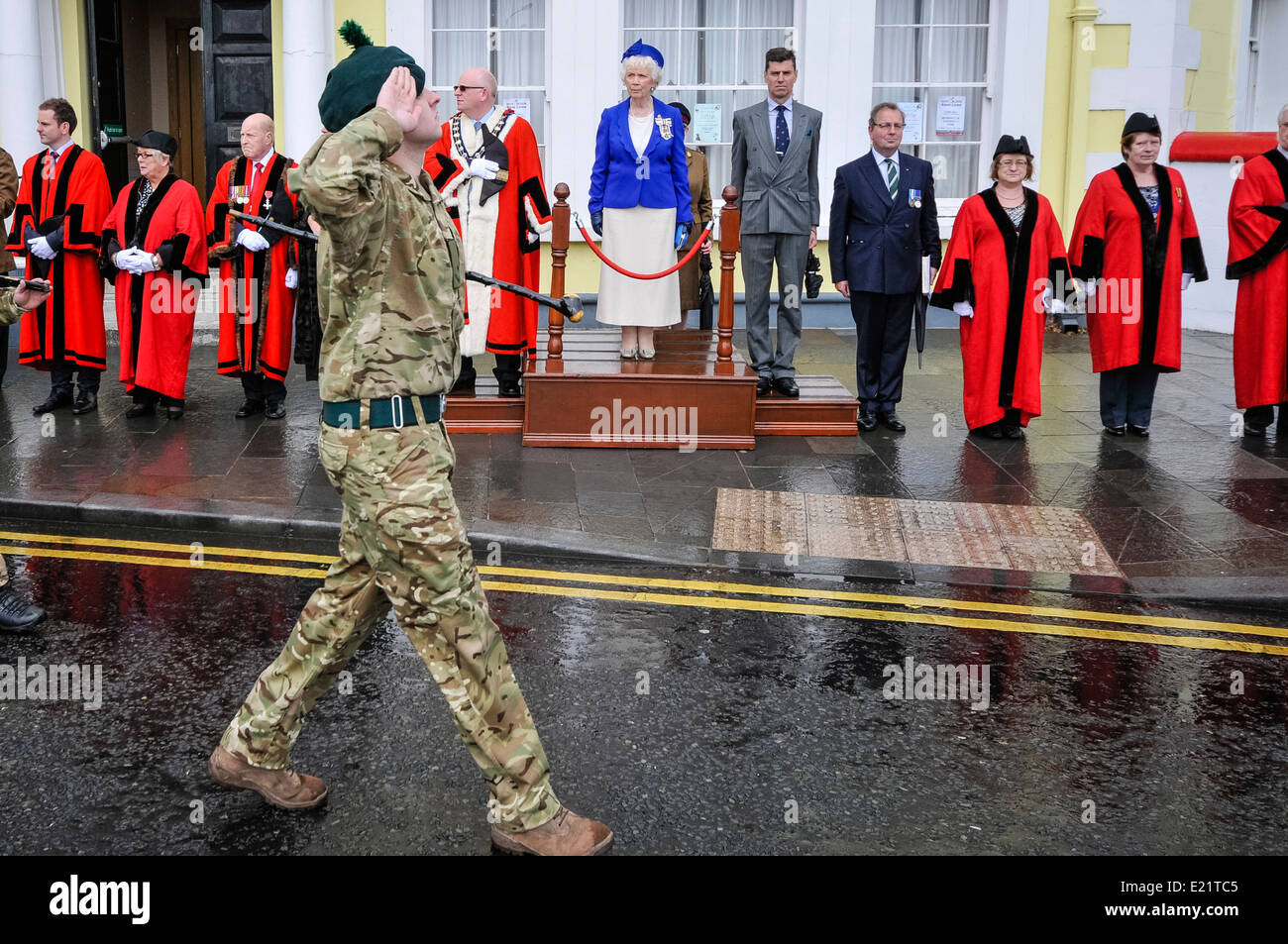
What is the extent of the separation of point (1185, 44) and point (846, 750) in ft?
37.0

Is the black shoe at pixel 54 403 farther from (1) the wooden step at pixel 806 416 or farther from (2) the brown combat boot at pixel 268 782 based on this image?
(2) the brown combat boot at pixel 268 782

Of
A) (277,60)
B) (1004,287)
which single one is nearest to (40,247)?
(277,60)

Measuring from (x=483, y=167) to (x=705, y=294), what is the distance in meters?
3.47

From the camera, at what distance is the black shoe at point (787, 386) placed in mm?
9602

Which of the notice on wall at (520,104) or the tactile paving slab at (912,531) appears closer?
the tactile paving slab at (912,531)

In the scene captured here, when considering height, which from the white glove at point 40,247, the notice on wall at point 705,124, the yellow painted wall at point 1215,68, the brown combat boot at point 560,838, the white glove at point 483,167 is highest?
the yellow painted wall at point 1215,68

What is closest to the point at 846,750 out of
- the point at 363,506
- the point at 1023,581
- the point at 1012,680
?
the point at 1012,680

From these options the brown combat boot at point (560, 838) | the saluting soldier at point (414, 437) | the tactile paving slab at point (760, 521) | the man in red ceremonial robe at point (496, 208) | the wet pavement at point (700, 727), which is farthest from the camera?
the man in red ceremonial robe at point (496, 208)

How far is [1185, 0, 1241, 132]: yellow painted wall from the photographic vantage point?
1379 cm

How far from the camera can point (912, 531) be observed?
284 inches

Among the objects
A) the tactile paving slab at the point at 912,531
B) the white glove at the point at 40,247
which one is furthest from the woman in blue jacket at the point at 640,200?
the white glove at the point at 40,247

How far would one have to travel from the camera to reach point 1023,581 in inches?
255

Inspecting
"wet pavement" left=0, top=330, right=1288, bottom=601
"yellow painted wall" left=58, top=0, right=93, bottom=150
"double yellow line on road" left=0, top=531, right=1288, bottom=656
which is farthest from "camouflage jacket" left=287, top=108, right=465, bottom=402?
"yellow painted wall" left=58, top=0, right=93, bottom=150

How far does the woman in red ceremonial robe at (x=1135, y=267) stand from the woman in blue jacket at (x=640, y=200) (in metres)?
2.67
